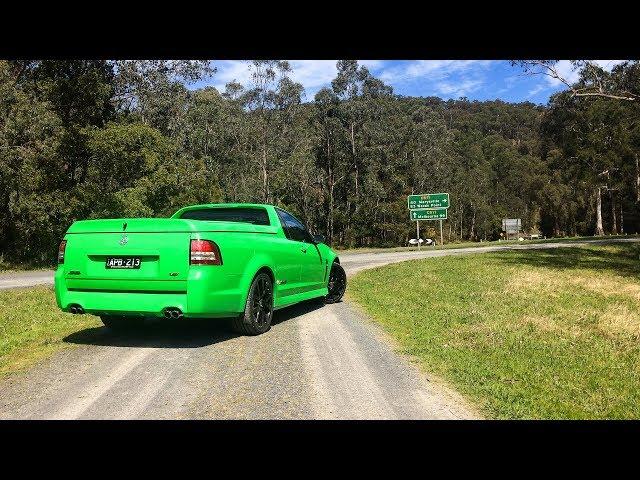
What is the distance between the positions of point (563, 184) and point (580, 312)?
76422 millimetres

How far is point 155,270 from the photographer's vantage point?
582 centimetres

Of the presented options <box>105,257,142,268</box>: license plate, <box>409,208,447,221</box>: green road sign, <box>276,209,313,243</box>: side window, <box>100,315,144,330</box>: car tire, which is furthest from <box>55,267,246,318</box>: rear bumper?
<box>409,208,447,221</box>: green road sign

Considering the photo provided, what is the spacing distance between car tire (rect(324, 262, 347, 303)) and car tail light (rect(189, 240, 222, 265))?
4208 millimetres

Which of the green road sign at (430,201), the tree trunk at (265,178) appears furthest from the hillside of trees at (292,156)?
the green road sign at (430,201)

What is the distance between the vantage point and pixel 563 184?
7706cm

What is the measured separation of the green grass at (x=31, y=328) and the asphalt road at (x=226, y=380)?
0.26 metres

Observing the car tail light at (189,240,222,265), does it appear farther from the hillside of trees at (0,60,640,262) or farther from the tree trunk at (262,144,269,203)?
the tree trunk at (262,144,269,203)

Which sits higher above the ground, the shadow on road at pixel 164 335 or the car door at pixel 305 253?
the car door at pixel 305 253

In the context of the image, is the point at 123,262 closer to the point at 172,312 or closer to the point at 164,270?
the point at 164,270

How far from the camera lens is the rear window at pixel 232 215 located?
7977 millimetres

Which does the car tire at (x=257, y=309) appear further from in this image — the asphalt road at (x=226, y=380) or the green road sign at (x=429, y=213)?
the green road sign at (x=429, y=213)

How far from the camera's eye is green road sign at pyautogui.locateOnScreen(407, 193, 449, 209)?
132 ft
